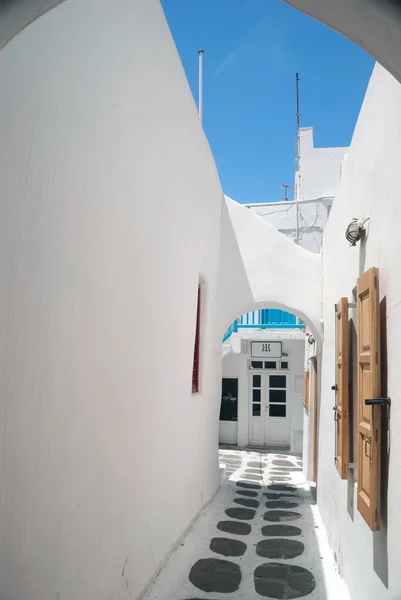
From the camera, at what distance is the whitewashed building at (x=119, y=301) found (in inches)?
80.1

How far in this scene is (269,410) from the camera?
40.6 ft

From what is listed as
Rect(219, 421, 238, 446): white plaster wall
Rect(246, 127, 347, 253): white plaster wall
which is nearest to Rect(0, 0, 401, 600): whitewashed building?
Rect(246, 127, 347, 253): white plaster wall

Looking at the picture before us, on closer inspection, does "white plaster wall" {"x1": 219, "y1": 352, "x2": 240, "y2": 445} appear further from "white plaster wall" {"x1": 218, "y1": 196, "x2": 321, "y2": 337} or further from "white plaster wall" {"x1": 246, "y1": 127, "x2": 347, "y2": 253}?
"white plaster wall" {"x1": 218, "y1": 196, "x2": 321, "y2": 337}

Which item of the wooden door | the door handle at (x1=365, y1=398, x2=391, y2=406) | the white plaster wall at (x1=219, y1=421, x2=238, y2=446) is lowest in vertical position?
the white plaster wall at (x1=219, y1=421, x2=238, y2=446)

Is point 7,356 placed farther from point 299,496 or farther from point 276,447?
point 276,447

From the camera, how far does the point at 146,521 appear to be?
3.92m

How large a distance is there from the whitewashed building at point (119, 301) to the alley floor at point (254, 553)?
21 centimetres

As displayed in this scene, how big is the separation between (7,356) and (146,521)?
8.23ft

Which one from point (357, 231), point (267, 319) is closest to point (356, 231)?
point (357, 231)

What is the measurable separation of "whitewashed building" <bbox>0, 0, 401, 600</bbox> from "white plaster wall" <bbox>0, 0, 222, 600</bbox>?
1cm

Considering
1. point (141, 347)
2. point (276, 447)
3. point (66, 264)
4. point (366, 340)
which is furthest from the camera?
point (276, 447)

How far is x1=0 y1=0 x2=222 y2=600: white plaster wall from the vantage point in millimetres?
2055

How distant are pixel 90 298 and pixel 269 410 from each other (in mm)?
10281

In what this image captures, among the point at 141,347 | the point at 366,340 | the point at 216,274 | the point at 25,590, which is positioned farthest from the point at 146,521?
the point at 216,274
